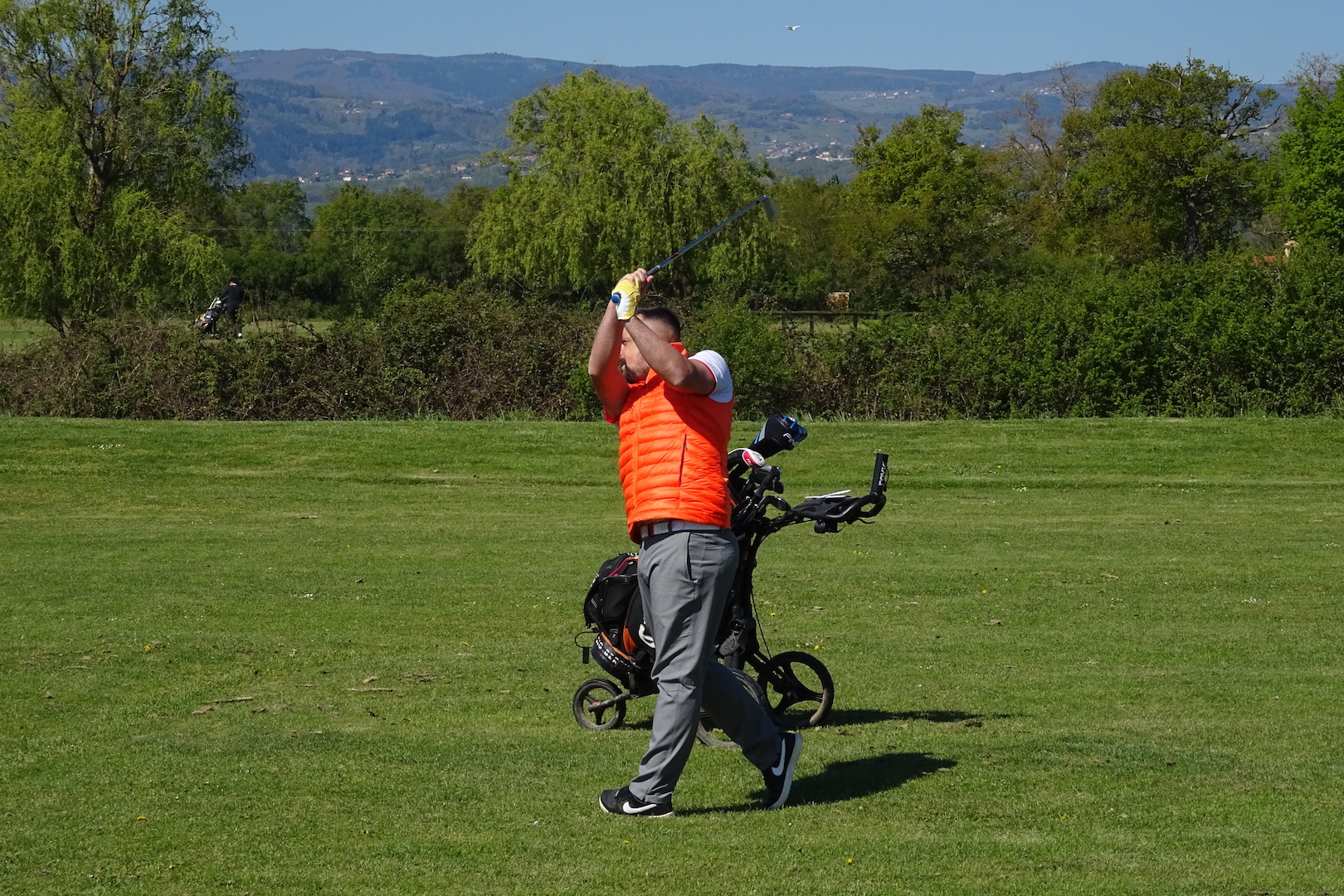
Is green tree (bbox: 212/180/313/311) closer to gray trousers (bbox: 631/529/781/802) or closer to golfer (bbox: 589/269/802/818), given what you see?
golfer (bbox: 589/269/802/818)

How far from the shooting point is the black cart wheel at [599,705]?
7.71 meters

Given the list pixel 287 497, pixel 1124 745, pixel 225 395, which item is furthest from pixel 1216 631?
pixel 225 395

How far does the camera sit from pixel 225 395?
26406 mm

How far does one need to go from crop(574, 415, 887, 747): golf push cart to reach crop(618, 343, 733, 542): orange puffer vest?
2.63ft

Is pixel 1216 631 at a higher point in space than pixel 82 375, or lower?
higher

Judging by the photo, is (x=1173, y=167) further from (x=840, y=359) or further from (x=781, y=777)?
(x=781, y=777)

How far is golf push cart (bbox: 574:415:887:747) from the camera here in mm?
6988

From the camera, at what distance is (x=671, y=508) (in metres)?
5.94

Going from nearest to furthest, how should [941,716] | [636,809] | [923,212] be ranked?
[636,809] < [941,716] < [923,212]

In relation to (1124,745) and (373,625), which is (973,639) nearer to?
(1124,745)

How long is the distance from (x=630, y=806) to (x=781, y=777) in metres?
0.68

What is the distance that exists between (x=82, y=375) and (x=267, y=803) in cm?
2204

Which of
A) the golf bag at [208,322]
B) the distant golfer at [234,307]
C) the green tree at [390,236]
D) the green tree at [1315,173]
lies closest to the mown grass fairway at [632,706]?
the golf bag at [208,322]

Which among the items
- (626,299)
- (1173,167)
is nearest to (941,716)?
(626,299)
